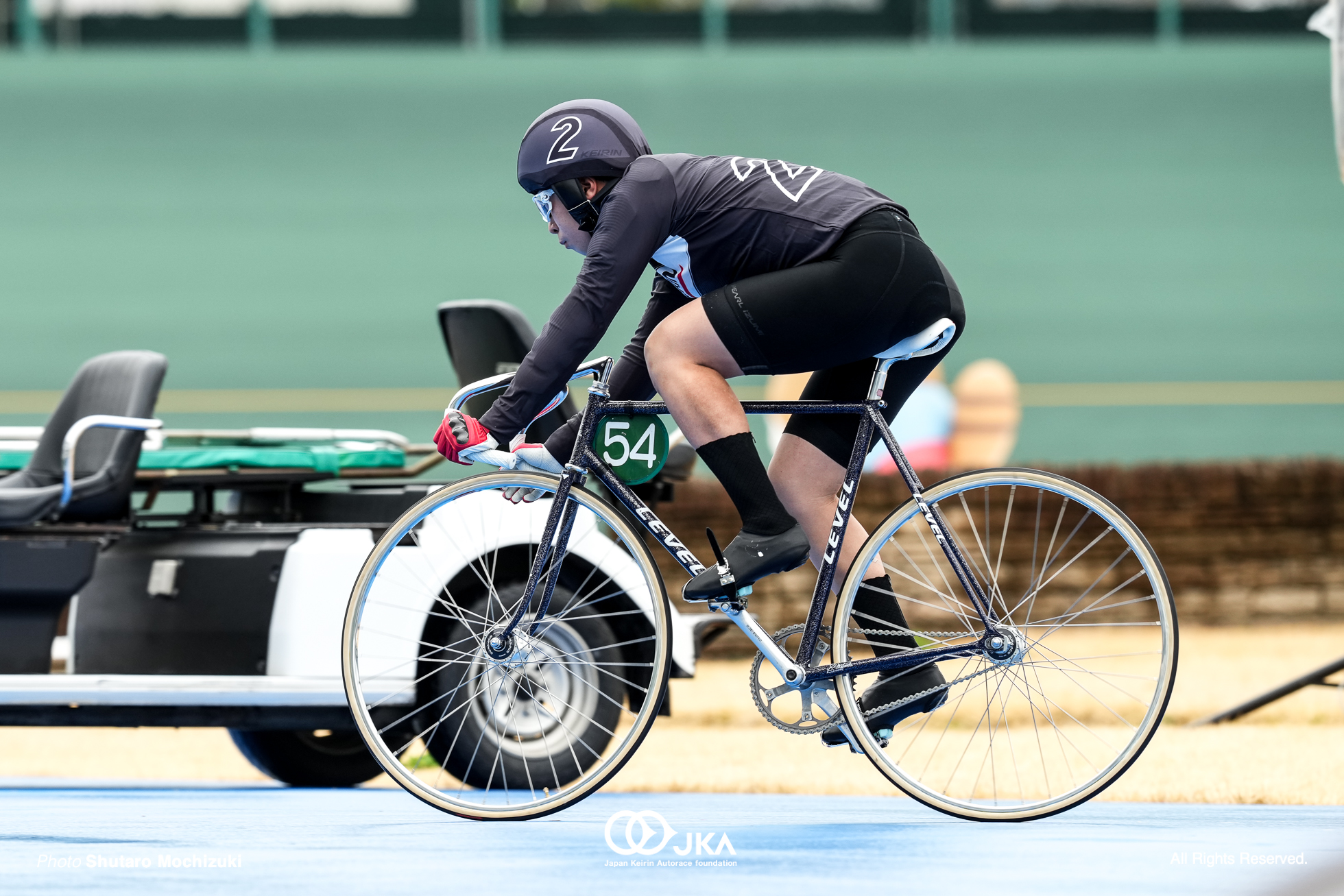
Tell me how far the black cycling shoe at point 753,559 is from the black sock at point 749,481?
0.02 meters

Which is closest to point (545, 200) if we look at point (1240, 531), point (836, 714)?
point (836, 714)

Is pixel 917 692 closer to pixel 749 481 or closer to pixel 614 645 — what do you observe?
pixel 749 481

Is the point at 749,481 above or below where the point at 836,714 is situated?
above

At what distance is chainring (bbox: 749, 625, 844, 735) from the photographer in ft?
11.5

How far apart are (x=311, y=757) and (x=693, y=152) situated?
10734 millimetres

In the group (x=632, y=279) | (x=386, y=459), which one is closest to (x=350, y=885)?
(x=632, y=279)

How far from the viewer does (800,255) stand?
11.5 feet

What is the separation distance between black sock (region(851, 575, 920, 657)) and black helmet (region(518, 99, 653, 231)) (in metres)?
1.06

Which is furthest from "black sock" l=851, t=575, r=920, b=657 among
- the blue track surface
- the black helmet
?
the black helmet

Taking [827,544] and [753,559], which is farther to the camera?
[827,544]

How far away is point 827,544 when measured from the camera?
3600 mm

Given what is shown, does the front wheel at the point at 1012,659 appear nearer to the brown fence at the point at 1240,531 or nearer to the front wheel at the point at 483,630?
the brown fence at the point at 1240,531

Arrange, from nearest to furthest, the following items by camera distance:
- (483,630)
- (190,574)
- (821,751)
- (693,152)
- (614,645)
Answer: (614,645), (483,630), (190,574), (821,751), (693,152)

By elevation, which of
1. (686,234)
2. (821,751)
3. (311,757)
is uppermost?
(686,234)
